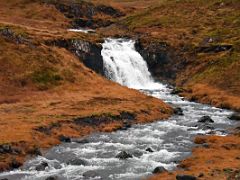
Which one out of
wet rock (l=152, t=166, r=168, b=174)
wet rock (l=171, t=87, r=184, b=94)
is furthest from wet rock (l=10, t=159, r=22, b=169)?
wet rock (l=171, t=87, r=184, b=94)

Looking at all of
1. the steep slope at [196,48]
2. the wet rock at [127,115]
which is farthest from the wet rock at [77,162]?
the steep slope at [196,48]

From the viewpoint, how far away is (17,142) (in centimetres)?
6325

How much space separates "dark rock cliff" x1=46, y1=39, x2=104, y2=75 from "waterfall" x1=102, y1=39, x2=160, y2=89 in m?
2.39

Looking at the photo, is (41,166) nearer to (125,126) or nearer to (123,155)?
(123,155)

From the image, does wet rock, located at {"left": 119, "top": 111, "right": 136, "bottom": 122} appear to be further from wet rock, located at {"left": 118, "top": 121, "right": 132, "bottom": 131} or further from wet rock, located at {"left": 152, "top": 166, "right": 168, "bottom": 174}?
wet rock, located at {"left": 152, "top": 166, "right": 168, "bottom": 174}

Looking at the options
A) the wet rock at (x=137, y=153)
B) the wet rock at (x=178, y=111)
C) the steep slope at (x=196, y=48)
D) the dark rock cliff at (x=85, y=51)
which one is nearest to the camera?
the wet rock at (x=137, y=153)

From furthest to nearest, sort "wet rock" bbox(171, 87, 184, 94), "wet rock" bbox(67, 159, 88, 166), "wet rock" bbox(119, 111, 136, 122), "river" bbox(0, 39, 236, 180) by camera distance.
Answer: "wet rock" bbox(171, 87, 184, 94) < "wet rock" bbox(119, 111, 136, 122) < "wet rock" bbox(67, 159, 88, 166) < "river" bbox(0, 39, 236, 180)

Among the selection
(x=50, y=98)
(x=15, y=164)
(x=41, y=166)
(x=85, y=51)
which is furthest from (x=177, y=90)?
(x=41, y=166)

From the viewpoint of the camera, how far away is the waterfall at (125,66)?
421ft

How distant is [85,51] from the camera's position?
127000 mm

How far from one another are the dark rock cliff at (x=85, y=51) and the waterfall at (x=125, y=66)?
2390 mm

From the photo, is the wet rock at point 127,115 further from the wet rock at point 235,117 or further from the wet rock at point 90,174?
the wet rock at point 90,174

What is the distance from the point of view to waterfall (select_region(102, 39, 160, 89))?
421ft

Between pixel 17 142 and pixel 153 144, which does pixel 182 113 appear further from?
pixel 17 142
